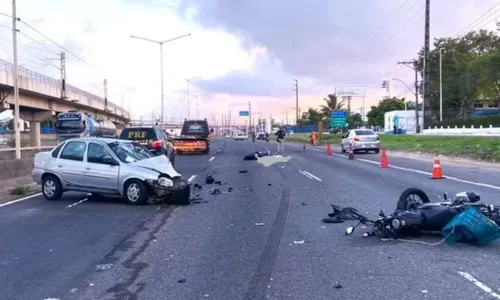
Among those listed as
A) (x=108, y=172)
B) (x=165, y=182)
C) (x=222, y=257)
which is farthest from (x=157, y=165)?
(x=222, y=257)

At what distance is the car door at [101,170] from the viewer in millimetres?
14406

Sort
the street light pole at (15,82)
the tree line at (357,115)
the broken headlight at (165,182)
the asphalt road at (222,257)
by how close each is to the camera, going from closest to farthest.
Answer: the asphalt road at (222,257) < the broken headlight at (165,182) < the street light pole at (15,82) < the tree line at (357,115)

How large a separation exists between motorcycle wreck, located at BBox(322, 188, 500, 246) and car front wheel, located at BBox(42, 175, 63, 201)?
852 cm

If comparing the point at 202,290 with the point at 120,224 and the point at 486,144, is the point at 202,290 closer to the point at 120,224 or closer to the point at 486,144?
the point at 120,224

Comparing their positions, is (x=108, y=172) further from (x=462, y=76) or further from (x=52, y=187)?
(x=462, y=76)

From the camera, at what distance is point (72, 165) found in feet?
49.4

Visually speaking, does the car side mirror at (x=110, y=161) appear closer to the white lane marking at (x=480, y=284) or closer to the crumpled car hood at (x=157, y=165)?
the crumpled car hood at (x=157, y=165)

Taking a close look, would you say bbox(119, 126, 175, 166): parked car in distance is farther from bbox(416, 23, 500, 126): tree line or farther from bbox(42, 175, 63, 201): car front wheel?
bbox(416, 23, 500, 126): tree line

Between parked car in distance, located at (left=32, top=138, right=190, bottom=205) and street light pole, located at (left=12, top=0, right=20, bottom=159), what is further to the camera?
street light pole, located at (left=12, top=0, right=20, bottom=159)

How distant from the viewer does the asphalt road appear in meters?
6.55

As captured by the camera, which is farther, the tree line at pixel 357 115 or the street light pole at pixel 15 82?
the tree line at pixel 357 115

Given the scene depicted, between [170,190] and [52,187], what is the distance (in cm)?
349

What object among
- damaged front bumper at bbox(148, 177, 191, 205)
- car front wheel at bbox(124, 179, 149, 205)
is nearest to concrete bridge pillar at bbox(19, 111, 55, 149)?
car front wheel at bbox(124, 179, 149, 205)

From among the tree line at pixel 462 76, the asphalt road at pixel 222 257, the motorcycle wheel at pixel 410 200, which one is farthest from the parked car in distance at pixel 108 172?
the tree line at pixel 462 76
